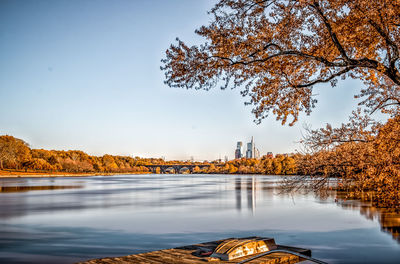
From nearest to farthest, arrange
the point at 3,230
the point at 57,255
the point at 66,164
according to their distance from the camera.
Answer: the point at 57,255 < the point at 3,230 < the point at 66,164

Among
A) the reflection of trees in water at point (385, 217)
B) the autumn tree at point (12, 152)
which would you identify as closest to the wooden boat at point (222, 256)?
the reflection of trees in water at point (385, 217)

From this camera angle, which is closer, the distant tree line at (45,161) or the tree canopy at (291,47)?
the tree canopy at (291,47)

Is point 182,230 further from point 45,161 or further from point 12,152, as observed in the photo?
point 45,161

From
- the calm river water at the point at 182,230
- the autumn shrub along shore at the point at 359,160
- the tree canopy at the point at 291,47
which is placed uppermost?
the tree canopy at the point at 291,47

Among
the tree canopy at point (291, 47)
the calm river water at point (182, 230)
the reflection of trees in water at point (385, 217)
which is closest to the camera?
the tree canopy at point (291, 47)

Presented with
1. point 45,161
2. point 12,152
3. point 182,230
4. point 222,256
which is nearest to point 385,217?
point 182,230

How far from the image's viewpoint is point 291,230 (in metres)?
15.4

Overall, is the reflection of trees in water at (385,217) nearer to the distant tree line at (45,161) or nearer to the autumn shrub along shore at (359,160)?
the autumn shrub along shore at (359,160)

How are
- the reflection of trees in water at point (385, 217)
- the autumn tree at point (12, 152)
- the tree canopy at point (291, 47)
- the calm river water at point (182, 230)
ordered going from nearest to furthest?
1. the tree canopy at point (291, 47)
2. the calm river water at point (182, 230)
3. the reflection of trees in water at point (385, 217)
4. the autumn tree at point (12, 152)

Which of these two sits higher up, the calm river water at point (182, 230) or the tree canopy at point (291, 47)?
the tree canopy at point (291, 47)

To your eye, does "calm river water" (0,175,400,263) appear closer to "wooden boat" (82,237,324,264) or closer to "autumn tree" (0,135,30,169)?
"wooden boat" (82,237,324,264)

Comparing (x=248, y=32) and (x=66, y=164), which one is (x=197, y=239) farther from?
(x=66, y=164)

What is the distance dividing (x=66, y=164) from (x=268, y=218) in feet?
455

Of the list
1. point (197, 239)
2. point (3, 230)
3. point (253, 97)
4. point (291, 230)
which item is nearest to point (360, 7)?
point (253, 97)
